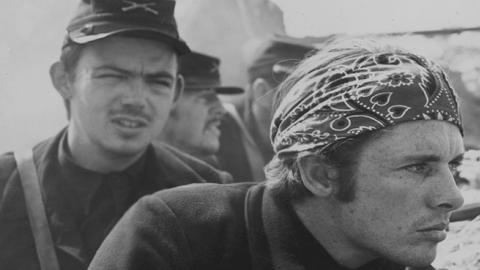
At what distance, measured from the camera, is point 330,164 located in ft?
9.66

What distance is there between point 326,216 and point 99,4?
6.99 feet

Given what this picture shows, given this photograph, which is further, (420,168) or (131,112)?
(131,112)

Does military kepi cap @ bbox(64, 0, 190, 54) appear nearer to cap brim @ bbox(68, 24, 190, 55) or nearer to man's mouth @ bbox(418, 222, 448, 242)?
cap brim @ bbox(68, 24, 190, 55)

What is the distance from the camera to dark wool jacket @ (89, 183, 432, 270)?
2.78 meters

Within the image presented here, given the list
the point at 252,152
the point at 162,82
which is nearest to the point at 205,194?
the point at 162,82

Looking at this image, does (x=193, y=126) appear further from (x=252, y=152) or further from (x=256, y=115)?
(x=256, y=115)

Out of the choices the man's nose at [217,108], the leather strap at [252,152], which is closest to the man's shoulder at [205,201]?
the man's nose at [217,108]

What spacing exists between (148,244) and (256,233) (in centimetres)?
40

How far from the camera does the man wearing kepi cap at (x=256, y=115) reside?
688 cm

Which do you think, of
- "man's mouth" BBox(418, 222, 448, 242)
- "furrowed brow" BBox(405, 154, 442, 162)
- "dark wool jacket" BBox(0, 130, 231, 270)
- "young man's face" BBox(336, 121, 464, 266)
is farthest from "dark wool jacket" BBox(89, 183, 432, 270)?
"dark wool jacket" BBox(0, 130, 231, 270)

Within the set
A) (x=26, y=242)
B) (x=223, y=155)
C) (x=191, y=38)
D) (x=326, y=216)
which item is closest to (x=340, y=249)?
(x=326, y=216)

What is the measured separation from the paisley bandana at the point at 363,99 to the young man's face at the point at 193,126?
12.0ft

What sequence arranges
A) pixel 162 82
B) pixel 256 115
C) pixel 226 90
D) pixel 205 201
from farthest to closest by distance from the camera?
pixel 256 115, pixel 226 90, pixel 162 82, pixel 205 201

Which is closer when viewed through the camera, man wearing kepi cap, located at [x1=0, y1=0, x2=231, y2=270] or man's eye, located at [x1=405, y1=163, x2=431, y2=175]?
man's eye, located at [x1=405, y1=163, x2=431, y2=175]
